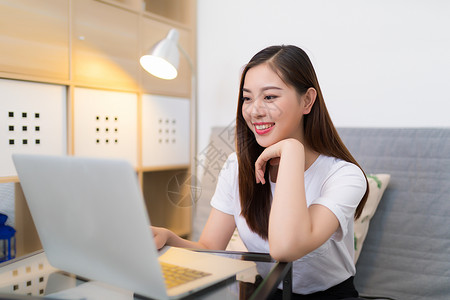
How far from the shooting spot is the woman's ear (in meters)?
1.18

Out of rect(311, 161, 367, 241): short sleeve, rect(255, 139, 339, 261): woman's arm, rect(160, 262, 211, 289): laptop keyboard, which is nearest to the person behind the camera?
rect(160, 262, 211, 289): laptop keyboard

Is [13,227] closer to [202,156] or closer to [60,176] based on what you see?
[202,156]

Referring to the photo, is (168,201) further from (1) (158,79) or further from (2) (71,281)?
(2) (71,281)

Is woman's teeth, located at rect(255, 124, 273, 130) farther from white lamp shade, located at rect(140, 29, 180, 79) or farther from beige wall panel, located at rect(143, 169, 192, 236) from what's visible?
beige wall panel, located at rect(143, 169, 192, 236)

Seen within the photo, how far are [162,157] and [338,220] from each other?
1.66 m

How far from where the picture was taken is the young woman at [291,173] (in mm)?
997

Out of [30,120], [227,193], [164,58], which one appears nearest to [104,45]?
[164,58]

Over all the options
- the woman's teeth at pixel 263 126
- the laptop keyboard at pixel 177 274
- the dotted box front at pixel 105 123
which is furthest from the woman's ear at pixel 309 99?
the dotted box front at pixel 105 123

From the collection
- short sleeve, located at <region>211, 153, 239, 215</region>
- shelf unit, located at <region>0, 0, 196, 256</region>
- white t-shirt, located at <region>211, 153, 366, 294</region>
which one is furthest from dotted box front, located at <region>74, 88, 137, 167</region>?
white t-shirt, located at <region>211, 153, 366, 294</region>

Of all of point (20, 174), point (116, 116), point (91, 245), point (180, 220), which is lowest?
point (180, 220)

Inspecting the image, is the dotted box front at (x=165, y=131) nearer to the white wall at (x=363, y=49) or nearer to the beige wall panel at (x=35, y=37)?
the white wall at (x=363, y=49)

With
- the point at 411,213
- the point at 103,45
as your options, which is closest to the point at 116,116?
the point at 103,45

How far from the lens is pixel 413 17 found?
179cm

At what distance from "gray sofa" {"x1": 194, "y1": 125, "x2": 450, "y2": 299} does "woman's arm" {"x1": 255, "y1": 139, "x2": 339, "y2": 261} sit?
2.54 ft
